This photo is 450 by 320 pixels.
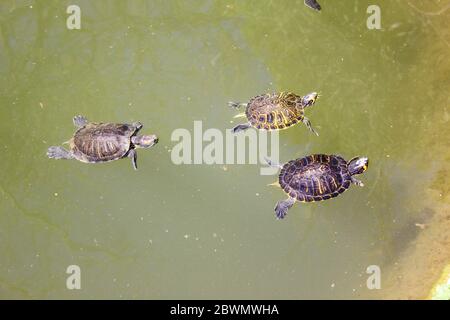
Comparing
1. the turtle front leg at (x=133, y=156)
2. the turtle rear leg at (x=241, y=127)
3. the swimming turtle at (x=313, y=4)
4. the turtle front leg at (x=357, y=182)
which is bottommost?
the turtle front leg at (x=357, y=182)

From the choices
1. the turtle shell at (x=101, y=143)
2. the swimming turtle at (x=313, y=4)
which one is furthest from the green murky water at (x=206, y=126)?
the turtle shell at (x=101, y=143)

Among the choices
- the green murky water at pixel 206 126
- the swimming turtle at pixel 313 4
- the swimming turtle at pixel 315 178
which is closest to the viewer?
the swimming turtle at pixel 315 178

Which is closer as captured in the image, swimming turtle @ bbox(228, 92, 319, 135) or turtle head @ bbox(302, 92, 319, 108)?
swimming turtle @ bbox(228, 92, 319, 135)

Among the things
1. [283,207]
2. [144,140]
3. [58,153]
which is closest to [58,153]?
[58,153]

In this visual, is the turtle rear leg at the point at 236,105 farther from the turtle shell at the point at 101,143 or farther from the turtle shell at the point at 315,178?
the turtle shell at the point at 101,143

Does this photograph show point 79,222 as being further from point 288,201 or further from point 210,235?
point 288,201

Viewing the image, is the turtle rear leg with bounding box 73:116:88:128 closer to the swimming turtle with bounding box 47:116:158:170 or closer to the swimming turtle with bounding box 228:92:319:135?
the swimming turtle with bounding box 47:116:158:170

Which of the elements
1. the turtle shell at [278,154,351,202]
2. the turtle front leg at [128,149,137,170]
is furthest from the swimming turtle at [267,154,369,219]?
the turtle front leg at [128,149,137,170]
